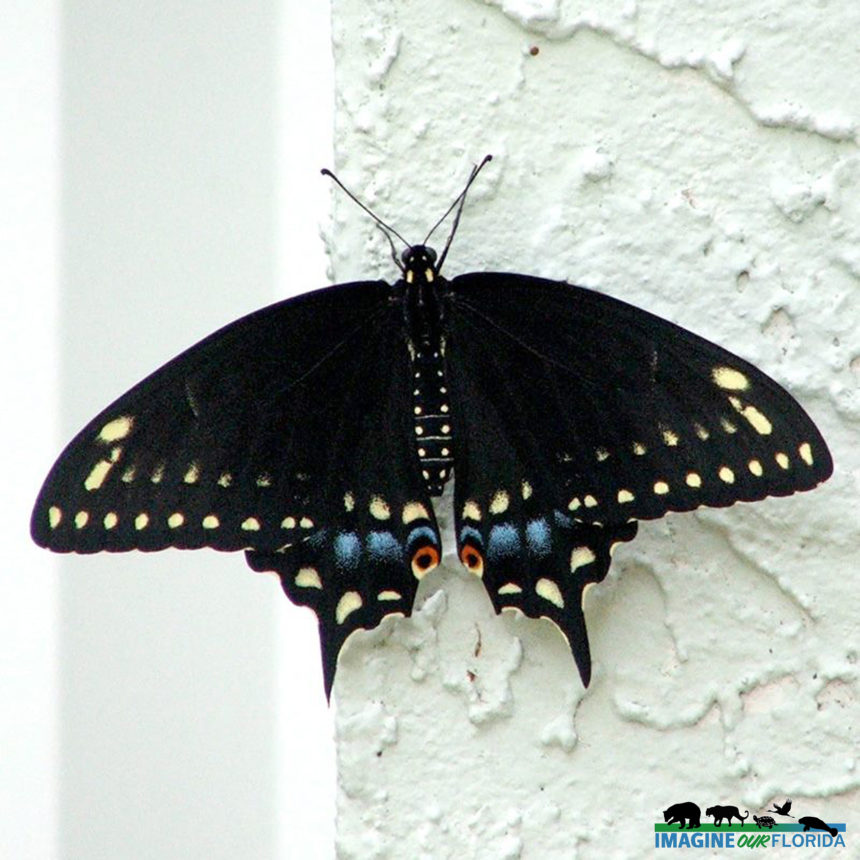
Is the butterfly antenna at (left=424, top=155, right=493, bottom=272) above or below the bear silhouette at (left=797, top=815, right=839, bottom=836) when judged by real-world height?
above

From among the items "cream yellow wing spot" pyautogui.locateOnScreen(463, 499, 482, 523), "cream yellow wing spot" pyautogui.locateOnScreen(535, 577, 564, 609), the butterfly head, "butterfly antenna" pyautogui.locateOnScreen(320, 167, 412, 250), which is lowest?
"cream yellow wing spot" pyautogui.locateOnScreen(535, 577, 564, 609)

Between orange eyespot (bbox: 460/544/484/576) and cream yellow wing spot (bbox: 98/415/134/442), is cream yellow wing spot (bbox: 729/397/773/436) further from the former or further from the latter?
cream yellow wing spot (bbox: 98/415/134/442)

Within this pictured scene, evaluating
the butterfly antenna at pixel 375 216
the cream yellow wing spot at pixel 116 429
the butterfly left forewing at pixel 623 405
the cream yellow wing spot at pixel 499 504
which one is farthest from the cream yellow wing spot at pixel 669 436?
the cream yellow wing spot at pixel 116 429

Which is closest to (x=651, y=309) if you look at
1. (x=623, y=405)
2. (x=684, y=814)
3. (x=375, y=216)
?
(x=623, y=405)

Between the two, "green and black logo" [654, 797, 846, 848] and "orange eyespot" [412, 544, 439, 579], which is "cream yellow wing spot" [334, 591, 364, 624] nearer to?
"orange eyespot" [412, 544, 439, 579]

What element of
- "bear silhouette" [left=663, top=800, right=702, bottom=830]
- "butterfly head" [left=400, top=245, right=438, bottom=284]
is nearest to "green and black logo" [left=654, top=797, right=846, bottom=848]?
"bear silhouette" [left=663, top=800, right=702, bottom=830]

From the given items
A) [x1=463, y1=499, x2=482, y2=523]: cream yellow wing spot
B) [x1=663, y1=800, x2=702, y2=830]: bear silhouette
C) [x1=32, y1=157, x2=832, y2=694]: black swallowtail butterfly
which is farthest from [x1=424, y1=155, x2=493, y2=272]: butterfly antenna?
[x1=663, y1=800, x2=702, y2=830]: bear silhouette
